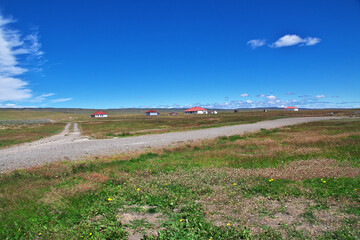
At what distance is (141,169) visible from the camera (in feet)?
33.4

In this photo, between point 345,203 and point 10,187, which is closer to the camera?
point 345,203

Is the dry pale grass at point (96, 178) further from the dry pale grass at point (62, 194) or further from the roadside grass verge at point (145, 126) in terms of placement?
the roadside grass verge at point (145, 126)

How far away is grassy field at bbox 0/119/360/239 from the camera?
4.73 m

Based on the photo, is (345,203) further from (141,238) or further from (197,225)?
(141,238)

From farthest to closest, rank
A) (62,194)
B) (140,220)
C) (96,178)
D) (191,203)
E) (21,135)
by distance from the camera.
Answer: (21,135) → (96,178) → (62,194) → (191,203) → (140,220)

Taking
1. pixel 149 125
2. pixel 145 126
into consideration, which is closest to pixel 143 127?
pixel 145 126

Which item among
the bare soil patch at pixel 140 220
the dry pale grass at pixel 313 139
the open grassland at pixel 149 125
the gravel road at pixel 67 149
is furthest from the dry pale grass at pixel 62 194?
the open grassland at pixel 149 125

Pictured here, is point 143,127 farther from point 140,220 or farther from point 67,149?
point 140,220

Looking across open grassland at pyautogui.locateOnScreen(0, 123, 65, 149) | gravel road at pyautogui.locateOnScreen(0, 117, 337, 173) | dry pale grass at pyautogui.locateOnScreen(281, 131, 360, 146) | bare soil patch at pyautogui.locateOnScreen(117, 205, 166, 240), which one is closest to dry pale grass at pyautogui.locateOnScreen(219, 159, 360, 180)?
bare soil patch at pyautogui.locateOnScreen(117, 205, 166, 240)

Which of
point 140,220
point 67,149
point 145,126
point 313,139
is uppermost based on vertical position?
point 313,139

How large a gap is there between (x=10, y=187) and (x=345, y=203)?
11.4m

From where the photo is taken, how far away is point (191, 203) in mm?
6086

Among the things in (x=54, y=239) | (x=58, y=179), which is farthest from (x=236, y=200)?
(x=58, y=179)

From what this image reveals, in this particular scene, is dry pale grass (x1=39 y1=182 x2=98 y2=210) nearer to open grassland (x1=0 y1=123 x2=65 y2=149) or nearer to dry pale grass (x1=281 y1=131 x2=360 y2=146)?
dry pale grass (x1=281 y1=131 x2=360 y2=146)
